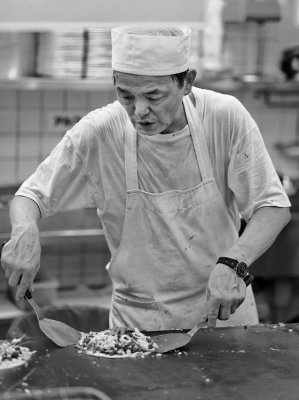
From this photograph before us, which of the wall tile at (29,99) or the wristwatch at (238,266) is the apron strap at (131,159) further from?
the wall tile at (29,99)

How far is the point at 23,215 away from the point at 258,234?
2.49 ft

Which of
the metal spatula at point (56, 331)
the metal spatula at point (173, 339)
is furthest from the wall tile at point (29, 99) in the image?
the metal spatula at point (173, 339)

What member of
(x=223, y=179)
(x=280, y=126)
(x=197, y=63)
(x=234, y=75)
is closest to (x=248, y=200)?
(x=223, y=179)

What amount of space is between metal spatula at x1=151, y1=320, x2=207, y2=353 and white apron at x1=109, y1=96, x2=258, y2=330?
37 cm

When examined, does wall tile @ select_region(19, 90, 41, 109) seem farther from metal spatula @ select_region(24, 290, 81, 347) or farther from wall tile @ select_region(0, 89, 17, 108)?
metal spatula @ select_region(24, 290, 81, 347)

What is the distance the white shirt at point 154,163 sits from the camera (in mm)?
2836

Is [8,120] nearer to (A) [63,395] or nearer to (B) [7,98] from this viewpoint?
(B) [7,98]

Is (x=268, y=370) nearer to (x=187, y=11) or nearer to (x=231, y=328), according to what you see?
Result: (x=231, y=328)

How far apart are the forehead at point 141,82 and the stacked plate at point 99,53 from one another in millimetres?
1632

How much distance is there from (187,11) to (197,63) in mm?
1177

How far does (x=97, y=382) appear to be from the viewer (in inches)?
87.0

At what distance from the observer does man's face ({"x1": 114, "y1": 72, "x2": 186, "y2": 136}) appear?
256cm

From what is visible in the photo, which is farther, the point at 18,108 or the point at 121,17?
the point at 18,108

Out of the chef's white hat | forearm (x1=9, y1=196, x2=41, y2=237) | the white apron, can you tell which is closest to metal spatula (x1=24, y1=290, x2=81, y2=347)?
forearm (x1=9, y1=196, x2=41, y2=237)
